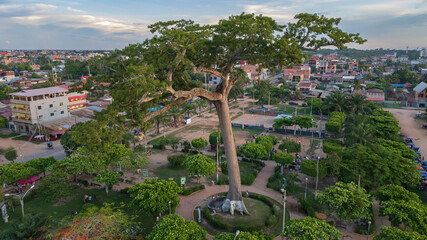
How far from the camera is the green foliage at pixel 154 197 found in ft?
72.9

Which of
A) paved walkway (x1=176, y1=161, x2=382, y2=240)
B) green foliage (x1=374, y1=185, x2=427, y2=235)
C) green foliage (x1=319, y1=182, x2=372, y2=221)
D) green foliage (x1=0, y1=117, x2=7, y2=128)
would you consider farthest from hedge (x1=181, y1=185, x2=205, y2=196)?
green foliage (x1=0, y1=117, x2=7, y2=128)

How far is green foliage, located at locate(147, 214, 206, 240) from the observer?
1722 centimetres

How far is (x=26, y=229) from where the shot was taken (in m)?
17.3

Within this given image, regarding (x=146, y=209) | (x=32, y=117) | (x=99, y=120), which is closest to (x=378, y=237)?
(x=146, y=209)

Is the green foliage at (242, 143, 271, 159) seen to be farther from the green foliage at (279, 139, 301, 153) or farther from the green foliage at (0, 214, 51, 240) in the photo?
the green foliage at (0, 214, 51, 240)

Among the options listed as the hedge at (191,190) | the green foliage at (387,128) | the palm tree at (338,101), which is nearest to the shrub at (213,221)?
the hedge at (191,190)

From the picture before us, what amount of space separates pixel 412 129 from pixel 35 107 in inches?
2795

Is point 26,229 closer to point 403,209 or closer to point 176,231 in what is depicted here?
point 176,231

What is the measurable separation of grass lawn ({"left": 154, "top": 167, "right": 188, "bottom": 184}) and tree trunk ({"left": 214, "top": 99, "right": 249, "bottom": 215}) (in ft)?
31.6

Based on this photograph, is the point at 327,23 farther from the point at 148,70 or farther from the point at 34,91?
the point at 34,91

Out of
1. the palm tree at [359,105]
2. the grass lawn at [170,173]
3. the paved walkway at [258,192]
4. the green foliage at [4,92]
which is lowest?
the paved walkway at [258,192]

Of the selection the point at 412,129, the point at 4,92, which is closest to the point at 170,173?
the point at 412,129

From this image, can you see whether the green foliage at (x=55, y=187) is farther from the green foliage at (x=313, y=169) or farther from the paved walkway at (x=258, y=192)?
the green foliage at (x=313, y=169)

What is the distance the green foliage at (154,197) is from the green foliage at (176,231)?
12.4 ft
